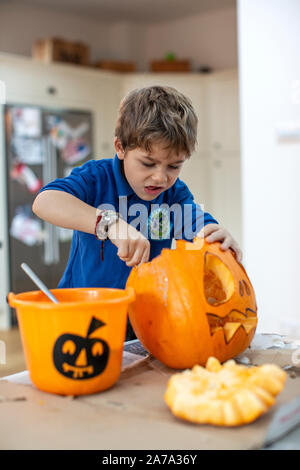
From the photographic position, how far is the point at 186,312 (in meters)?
0.73

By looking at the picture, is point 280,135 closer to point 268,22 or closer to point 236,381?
point 268,22

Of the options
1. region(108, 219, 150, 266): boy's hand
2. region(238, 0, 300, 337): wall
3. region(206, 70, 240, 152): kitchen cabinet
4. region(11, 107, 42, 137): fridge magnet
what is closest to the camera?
region(108, 219, 150, 266): boy's hand

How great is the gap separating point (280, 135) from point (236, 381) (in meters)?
1.78

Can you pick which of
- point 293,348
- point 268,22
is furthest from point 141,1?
point 293,348

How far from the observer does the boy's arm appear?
2.66ft

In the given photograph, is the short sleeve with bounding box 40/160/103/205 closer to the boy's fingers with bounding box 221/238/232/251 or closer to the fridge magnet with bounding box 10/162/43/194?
the boy's fingers with bounding box 221/238/232/251

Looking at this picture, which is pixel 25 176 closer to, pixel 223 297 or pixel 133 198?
pixel 133 198

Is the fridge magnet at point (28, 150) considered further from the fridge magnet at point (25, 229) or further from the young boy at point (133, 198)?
the young boy at point (133, 198)

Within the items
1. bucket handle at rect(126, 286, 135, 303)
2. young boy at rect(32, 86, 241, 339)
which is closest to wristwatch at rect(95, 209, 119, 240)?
young boy at rect(32, 86, 241, 339)

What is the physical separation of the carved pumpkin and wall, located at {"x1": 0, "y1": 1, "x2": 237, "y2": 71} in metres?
3.92

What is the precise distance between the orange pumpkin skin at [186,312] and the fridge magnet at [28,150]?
2.84m

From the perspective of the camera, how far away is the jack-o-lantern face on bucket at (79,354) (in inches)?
23.9

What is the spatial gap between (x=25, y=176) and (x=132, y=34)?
1.85m

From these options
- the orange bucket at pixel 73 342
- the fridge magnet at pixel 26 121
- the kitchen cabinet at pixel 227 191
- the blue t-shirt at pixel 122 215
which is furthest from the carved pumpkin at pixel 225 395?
the kitchen cabinet at pixel 227 191
